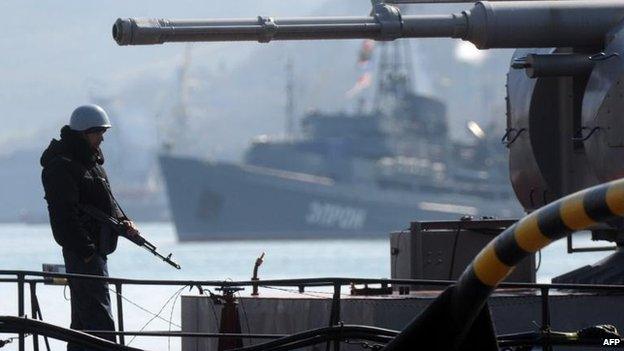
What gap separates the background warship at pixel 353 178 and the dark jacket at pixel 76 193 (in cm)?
12413

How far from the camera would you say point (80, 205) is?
45.1 ft

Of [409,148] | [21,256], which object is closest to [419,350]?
[21,256]

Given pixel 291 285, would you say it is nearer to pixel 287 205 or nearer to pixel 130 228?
pixel 130 228

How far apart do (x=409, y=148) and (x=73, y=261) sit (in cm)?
14093

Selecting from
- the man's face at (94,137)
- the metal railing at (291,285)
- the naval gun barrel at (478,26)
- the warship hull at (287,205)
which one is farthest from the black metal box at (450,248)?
the warship hull at (287,205)

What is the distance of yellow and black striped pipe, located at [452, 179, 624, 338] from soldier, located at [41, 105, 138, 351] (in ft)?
15.8

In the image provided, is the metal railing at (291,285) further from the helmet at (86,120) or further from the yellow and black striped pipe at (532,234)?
the yellow and black striped pipe at (532,234)

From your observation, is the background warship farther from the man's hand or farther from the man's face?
the man's hand

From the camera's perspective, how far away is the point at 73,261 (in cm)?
1373

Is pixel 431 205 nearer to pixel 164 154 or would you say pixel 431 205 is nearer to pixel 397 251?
pixel 164 154

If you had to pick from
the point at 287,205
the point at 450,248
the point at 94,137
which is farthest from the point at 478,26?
the point at 287,205

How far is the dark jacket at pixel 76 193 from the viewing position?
1359cm

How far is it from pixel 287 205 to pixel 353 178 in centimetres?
648

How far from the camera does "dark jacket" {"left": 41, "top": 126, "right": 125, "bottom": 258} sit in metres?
13.6
